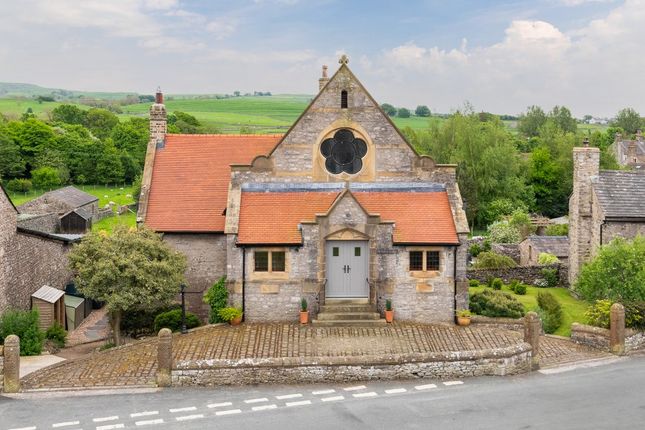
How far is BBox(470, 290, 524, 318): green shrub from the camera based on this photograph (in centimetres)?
2834

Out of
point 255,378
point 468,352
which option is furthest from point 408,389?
point 255,378

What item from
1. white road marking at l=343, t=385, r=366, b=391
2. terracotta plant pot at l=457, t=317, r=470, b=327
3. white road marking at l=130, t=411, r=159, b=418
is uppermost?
terracotta plant pot at l=457, t=317, r=470, b=327

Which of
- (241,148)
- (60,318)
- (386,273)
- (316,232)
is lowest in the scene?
(60,318)

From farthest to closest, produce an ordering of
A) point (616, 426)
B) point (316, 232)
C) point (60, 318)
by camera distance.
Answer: point (60, 318) → point (316, 232) → point (616, 426)

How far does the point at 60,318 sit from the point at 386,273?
14897 mm

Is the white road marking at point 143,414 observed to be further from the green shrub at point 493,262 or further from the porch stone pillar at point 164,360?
the green shrub at point 493,262

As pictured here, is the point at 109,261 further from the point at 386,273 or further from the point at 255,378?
the point at 386,273

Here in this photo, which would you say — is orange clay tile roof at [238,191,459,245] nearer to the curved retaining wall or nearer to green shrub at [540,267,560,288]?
the curved retaining wall

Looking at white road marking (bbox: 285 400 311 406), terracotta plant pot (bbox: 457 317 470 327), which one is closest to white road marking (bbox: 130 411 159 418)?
white road marking (bbox: 285 400 311 406)

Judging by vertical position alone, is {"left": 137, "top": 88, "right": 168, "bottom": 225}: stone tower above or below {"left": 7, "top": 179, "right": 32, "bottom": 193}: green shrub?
above

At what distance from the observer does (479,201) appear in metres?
72.6

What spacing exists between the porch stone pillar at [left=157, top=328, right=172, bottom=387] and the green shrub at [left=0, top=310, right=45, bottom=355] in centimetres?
724

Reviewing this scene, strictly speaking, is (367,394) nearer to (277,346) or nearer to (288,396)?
(288,396)

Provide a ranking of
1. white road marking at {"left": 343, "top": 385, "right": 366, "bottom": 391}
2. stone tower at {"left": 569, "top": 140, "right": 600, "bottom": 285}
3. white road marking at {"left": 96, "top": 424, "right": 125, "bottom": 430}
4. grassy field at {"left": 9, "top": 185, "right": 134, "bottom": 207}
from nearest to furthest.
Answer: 1. white road marking at {"left": 96, "top": 424, "right": 125, "bottom": 430}
2. white road marking at {"left": 343, "top": 385, "right": 366, "bottom": 391}
3. stone tower at {"left": 569, "top": 140, "right": 600, "bottom": 285}
4. grassy field at {"left": 9, "top": 185, "right": 134, "bottom": 207}
